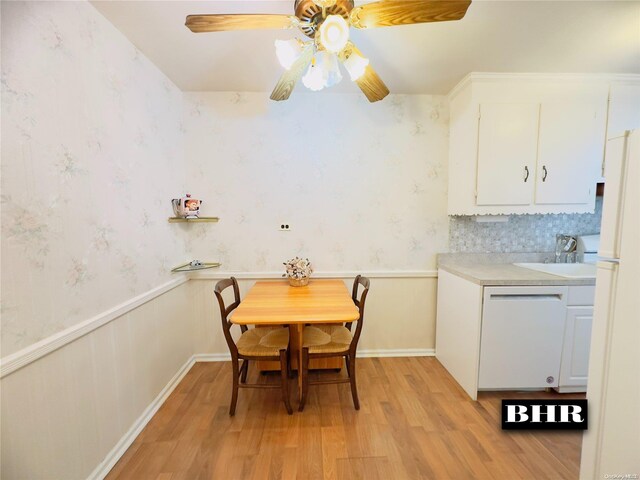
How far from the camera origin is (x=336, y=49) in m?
1.07

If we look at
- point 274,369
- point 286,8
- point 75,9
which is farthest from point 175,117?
point 274,369

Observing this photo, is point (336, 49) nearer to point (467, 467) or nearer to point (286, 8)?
point (286, 8)

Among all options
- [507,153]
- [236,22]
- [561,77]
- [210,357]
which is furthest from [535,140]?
[210,357]

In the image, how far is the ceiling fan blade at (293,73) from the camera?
4.14 ft

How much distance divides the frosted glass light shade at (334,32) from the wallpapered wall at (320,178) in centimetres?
127

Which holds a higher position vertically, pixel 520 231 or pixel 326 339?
pixel 520 231

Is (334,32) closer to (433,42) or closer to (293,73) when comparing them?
(293,73)

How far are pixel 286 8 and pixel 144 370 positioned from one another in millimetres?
2320

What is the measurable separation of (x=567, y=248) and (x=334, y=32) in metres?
2.62

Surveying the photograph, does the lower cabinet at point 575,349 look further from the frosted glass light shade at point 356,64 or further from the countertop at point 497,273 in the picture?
the frosted glass light shade at point 356,64

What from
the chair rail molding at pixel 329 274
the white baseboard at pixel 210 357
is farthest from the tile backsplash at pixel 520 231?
the white baseboard at pixel 210 357

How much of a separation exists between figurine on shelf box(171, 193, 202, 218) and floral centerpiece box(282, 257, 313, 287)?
0.92 m

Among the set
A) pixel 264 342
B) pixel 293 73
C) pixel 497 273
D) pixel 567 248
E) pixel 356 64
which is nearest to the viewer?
pixel 356 64

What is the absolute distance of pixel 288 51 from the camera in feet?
3.90
